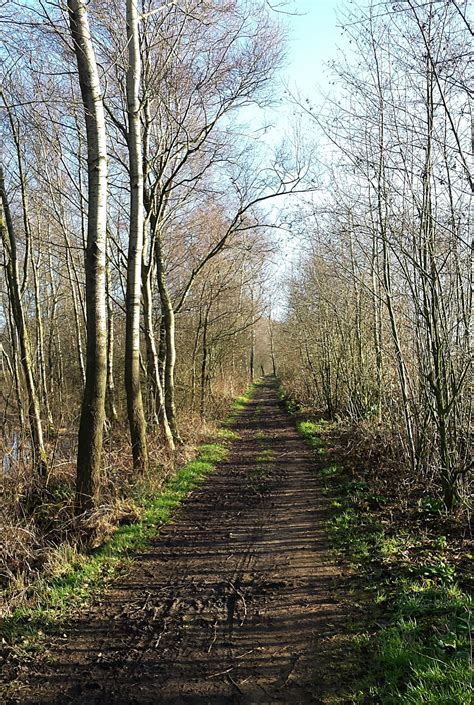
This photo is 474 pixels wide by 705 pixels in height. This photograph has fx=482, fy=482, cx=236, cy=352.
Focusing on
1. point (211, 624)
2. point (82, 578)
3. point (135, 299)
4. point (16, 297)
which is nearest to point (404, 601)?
point (211, 624)

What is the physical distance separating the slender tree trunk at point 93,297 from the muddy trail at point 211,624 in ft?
4.31

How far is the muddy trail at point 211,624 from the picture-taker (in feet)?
10.9

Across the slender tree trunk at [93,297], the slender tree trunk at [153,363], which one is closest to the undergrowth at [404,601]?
the slender tree trunk at [93,297]

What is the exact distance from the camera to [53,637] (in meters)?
4.01

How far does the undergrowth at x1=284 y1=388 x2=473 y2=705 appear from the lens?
3084 millimetres

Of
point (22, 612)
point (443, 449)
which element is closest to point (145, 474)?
point (22, 612)

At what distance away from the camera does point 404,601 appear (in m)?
4.15

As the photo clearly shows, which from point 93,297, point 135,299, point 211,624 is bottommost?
point 211,624

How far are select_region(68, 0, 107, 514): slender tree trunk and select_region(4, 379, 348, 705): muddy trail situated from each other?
131cm

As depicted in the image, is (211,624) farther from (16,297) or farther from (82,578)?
(16,297)

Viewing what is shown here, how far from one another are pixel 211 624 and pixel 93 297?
404 centimetres

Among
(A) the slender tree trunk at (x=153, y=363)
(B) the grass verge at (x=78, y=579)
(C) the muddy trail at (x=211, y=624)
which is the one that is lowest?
(C) the muddy trail at (x=211, y=624)

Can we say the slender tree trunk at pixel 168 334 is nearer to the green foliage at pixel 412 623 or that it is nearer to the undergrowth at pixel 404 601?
the undergrowth at pixel 404 601

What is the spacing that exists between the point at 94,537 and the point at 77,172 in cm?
1157
